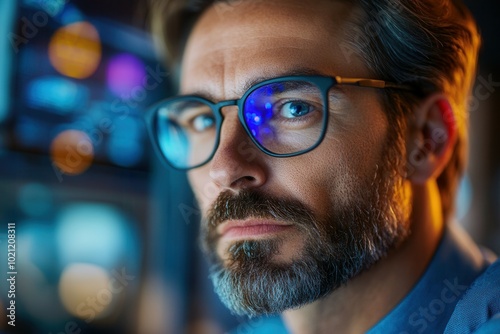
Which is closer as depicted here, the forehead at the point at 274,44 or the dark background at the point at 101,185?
the forehead at the point at 274,44

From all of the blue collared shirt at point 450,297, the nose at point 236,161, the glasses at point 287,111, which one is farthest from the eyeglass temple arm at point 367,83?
the blue collared shirt at point 450,297

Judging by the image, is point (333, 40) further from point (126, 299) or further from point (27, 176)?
point (126, 299)

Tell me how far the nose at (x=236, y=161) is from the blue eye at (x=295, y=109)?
0.23 ft

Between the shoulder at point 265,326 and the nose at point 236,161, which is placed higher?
the nose at point 236,161

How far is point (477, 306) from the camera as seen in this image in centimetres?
74

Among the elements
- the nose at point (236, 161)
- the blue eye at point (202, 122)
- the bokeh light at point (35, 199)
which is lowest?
the bokeh light at point (35, 199)

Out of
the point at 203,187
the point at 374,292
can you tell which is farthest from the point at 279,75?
the point at 374,292

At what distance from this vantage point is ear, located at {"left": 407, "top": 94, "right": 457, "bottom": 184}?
89 cm

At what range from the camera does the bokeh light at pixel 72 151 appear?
49.9 inches

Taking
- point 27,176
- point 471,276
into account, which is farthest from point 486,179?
point 27,176

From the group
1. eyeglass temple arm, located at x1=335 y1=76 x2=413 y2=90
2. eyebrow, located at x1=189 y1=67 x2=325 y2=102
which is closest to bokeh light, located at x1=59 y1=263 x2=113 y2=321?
eyebrow, located at x1=189 y1=67 x2=325 y2=102

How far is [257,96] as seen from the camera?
0.82 metres

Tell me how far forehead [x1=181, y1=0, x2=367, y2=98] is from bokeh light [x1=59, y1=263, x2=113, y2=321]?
61 cm

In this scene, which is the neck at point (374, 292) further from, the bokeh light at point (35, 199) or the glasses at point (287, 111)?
the bokeh light at point (35, 199)
